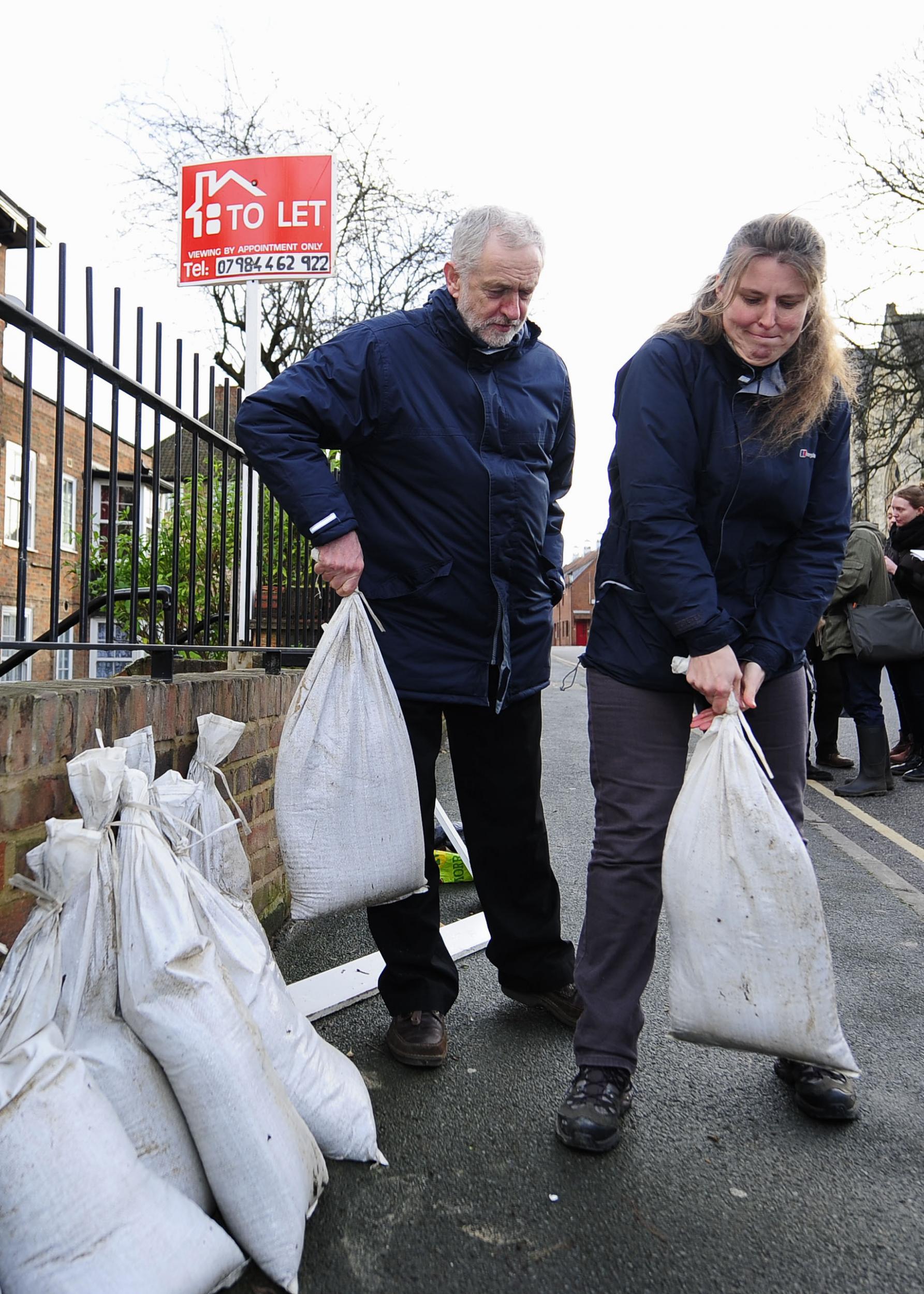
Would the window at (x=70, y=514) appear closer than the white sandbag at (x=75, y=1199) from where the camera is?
No

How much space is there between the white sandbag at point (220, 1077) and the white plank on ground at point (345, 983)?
98cm

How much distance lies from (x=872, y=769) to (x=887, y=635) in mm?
826

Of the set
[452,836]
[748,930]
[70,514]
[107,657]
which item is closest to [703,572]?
[748,930]

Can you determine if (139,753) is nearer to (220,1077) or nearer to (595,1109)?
(220,1077)

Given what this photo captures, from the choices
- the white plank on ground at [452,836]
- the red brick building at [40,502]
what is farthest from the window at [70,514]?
the white plank on ground at [452,836]

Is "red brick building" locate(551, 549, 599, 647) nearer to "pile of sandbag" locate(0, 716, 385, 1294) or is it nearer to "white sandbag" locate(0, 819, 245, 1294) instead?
"pile of sandbag" locate(0, 716, 385, 1294)

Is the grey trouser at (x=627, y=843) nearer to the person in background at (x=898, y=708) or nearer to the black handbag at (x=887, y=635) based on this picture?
the black handbag at (x=887, y=635)

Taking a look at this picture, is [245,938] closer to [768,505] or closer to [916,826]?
[768,505]

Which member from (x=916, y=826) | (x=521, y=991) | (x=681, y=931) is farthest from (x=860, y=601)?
(x=681, y=931)

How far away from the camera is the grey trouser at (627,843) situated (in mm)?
2354

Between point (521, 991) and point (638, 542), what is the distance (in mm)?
1315

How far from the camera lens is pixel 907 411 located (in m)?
22.3

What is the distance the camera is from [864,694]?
672 cm

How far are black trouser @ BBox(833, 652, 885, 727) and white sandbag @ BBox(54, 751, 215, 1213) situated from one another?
564cm
